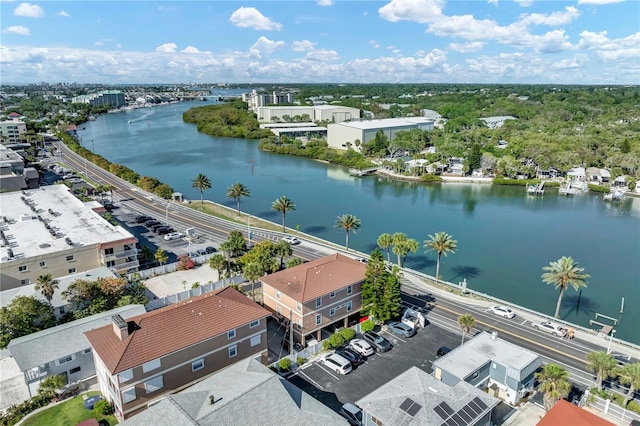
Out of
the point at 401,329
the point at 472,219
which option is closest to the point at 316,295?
the point at 401,329

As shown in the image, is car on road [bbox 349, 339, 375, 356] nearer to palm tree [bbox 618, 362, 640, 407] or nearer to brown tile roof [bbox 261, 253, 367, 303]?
brown tile roof [bbox 261, 253, 367, 303]

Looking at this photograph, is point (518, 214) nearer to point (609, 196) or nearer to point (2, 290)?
point (609, 196)

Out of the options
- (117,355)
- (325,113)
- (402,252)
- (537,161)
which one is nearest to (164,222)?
(402,252)

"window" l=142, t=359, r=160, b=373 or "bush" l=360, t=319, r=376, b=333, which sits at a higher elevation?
"window" l=142, t=359, r=160, b=373

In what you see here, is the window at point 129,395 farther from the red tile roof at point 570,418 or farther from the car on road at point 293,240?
the car on road at point 293,240

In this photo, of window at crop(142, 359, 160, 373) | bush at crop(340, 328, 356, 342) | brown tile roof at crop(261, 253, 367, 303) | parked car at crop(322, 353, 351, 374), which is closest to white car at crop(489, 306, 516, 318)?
brown tile roof at crop(261, 253, 367, 303)

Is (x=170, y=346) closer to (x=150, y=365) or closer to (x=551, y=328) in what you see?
(x=150, y=365)

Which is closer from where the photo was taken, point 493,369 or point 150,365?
point 150,365
